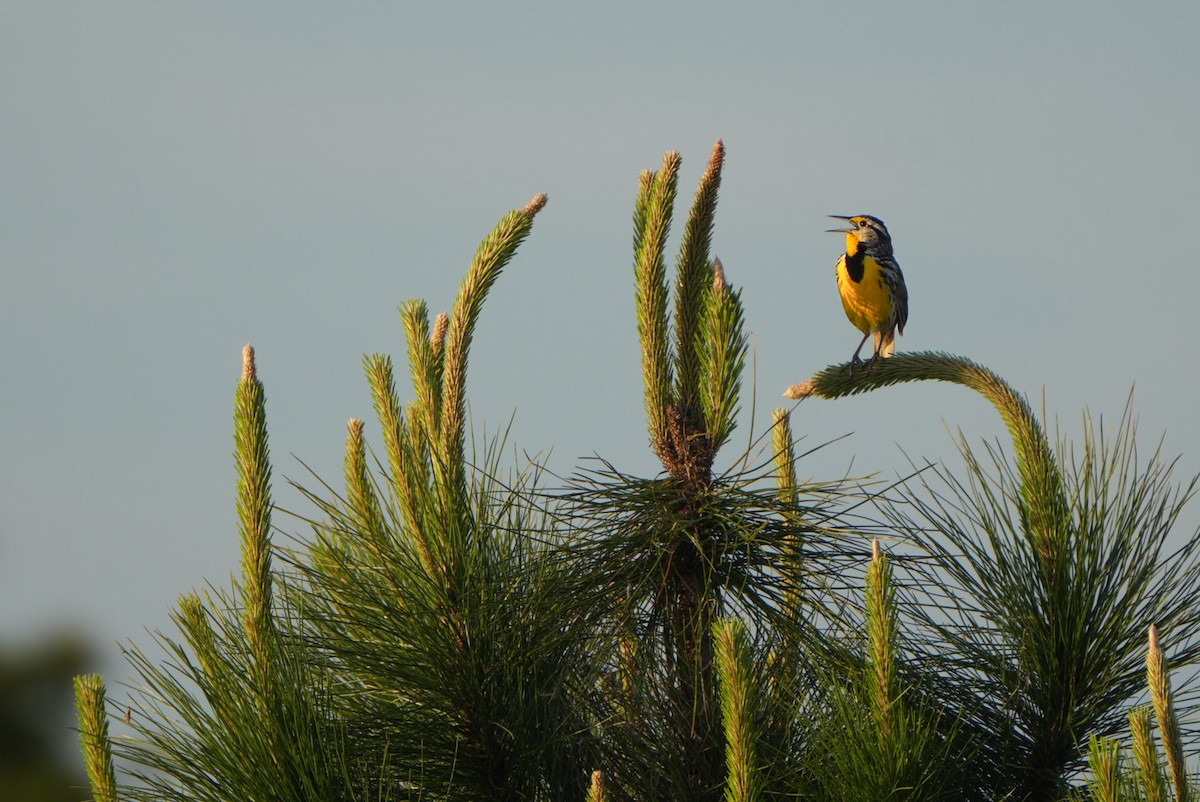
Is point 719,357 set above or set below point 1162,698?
above

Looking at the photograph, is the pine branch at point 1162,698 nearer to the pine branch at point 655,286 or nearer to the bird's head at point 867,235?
the pine branch at point 655,286

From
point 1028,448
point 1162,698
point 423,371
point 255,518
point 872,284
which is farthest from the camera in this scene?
point 872,284

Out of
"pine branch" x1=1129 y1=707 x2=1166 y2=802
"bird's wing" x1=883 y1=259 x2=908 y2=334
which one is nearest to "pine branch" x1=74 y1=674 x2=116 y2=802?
"pine branch" x1=1129 y1=707 x2=1166 y2=802

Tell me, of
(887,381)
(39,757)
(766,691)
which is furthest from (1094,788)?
(39,757)

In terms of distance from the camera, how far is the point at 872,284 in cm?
779

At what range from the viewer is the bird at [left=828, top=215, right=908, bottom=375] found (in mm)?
7816

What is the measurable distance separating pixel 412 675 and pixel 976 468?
5.87 ft

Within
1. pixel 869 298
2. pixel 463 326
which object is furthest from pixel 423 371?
pixel 869 298

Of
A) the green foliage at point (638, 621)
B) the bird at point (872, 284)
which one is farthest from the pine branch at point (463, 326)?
the bird at point (872, 284)

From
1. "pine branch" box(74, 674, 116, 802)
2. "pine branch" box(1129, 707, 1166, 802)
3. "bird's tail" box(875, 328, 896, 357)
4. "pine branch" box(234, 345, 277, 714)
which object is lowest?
"pine branch" box(1129, 707, 1166, 802)

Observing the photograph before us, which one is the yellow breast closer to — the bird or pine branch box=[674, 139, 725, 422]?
the bird

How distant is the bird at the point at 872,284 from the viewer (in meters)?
7.82

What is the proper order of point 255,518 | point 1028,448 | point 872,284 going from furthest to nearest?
point 872,284
point 1028,448
point 255,518

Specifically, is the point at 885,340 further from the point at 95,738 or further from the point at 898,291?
the point at 95,738
